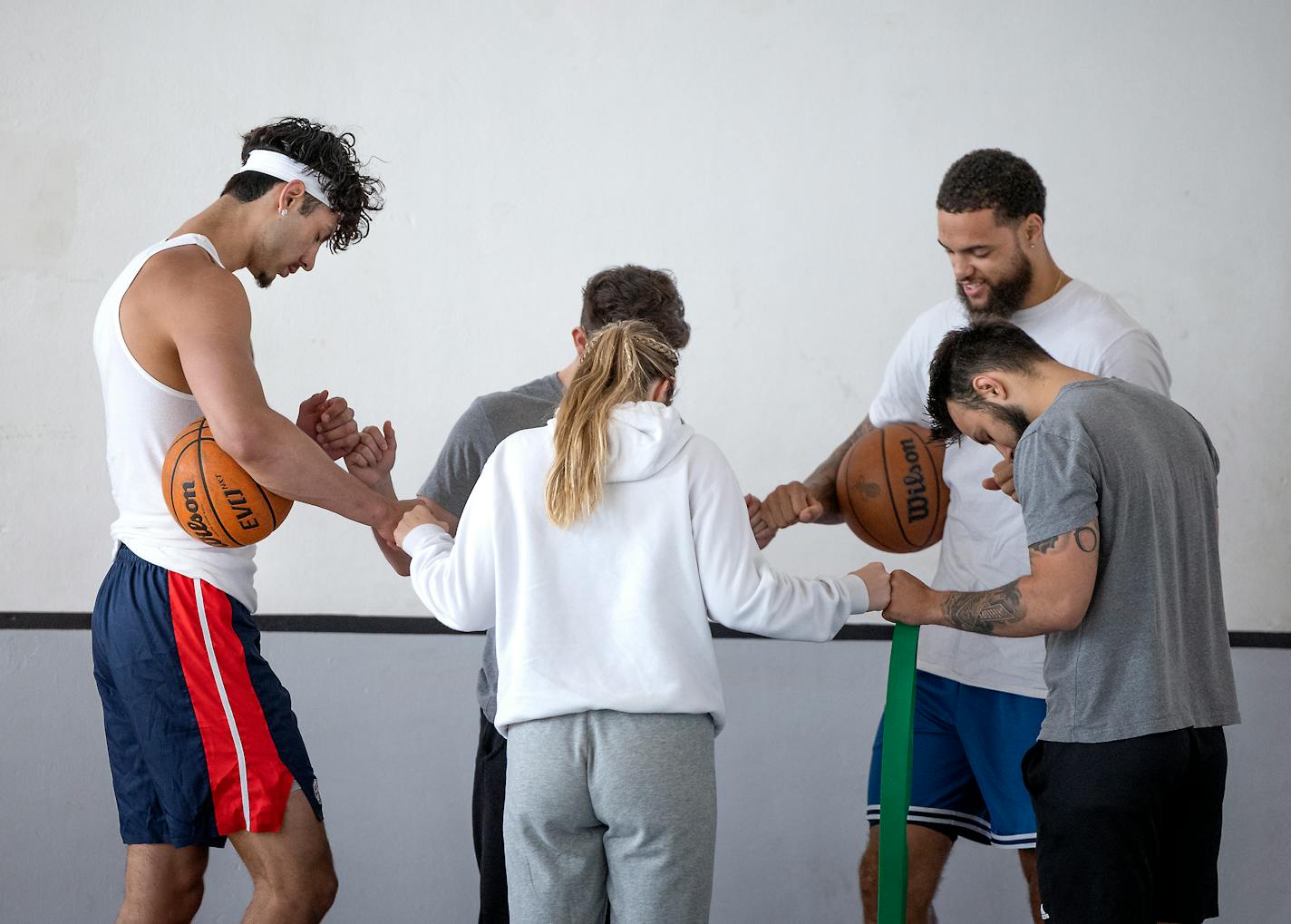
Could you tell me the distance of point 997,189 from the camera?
96.0 inches

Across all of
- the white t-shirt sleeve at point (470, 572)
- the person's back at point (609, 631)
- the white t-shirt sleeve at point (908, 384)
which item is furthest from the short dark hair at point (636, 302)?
the white t-shirt sleeve at point (908, 384)

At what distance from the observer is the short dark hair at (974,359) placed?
6.34ft

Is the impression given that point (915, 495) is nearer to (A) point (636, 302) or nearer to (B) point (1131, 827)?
(A) point (636, 302)

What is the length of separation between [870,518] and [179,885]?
5.03 ft

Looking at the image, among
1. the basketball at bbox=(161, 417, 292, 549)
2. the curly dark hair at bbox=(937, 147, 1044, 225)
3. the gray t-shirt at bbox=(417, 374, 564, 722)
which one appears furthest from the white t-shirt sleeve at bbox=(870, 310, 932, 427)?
the basketball at bbox=(161, 417, 292, 549)

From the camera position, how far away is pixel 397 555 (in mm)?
2500

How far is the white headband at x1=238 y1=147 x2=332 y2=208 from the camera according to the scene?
214 centimetres

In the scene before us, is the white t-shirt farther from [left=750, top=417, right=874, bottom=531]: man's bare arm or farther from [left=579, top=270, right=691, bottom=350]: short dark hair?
[left=579, top=270, right=691, bottom=350]: short dark hair

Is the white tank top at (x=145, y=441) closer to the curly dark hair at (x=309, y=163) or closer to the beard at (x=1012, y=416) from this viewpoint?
the curly dark hair at (x=309, y=163)

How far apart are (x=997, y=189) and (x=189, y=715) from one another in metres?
1.91

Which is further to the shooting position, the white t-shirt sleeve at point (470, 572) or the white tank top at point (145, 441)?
the white tank top at point (145, 441)

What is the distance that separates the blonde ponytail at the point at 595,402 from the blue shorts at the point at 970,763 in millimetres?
1042

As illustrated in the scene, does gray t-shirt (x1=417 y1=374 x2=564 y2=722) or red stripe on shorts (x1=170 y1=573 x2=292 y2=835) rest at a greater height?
gray t-shirt (x1=417 y1=374 x2=564 y2=722)

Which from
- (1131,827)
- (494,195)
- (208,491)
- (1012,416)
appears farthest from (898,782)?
(494,195)
